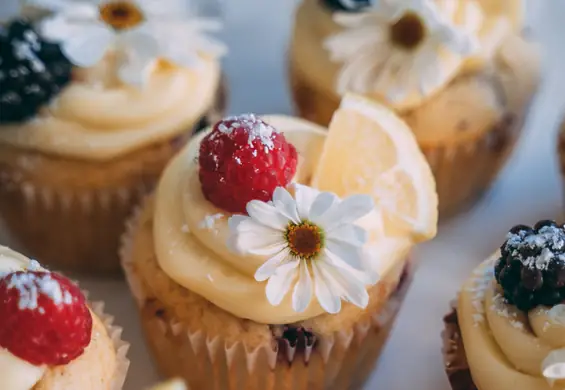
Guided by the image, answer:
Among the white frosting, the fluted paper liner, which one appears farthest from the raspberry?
the white frosting

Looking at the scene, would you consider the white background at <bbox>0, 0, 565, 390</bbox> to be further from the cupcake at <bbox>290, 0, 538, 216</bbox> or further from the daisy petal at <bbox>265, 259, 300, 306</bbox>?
the daisy petal at <bbox>265, 259, 300, 306</bbox>

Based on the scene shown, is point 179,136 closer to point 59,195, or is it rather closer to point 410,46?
point 59,195

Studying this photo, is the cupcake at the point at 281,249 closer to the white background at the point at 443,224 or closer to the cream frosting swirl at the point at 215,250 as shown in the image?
the cream frosting swirl at the point at 215,250

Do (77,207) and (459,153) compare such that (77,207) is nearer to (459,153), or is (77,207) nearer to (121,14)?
(121,14)

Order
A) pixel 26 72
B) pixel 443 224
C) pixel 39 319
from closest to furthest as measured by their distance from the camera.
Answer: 1. pixel 39 319
2. pixel 26 72
3. pixel 443 224

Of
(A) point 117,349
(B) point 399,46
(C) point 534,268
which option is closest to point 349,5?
(B) point 399,46

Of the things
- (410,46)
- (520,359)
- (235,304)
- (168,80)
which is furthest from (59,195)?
(520,359)
